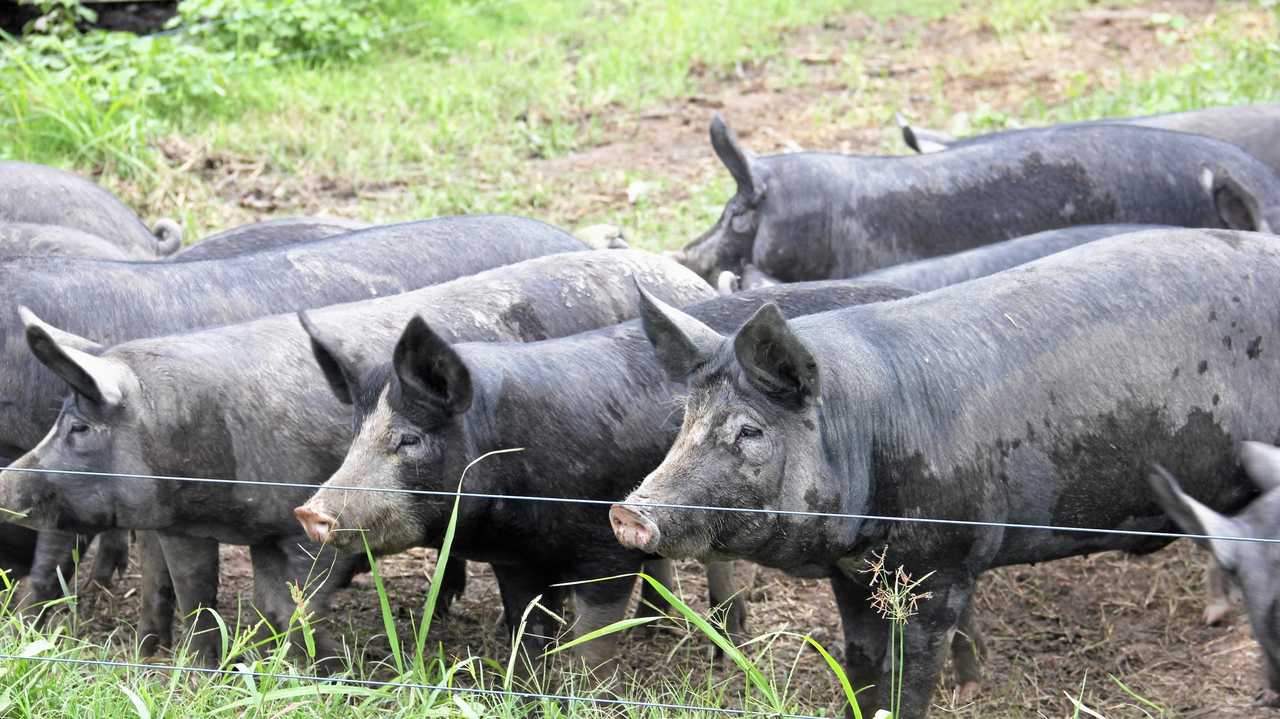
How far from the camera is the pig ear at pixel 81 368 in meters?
4.75

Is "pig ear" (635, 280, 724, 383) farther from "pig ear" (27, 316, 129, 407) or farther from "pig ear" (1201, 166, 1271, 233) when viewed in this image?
"pig ear" (1201, 166, 1271, 233)

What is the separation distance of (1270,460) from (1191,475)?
23 cm

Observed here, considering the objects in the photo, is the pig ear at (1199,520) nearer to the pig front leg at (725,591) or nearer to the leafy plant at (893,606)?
the leafy plant at (893,606)

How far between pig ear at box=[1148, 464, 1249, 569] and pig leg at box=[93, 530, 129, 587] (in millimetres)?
3920

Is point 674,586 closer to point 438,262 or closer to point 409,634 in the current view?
point 409,634

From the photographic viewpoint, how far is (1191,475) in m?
4.66

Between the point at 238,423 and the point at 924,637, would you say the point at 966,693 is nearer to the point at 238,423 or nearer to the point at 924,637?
the point at 924,637

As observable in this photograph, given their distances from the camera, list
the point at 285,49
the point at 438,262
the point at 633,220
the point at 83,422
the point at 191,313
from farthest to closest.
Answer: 1. the point at 285,49
2. the point at 633,220
3. the point at 438,262
4. the point at 191,313
5. the point at 83,422

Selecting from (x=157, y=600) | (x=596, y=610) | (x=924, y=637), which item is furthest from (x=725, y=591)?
(x=157, y=600)

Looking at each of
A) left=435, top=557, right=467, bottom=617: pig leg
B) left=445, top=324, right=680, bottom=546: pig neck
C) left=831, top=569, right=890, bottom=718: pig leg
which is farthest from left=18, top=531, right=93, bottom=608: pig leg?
left=831, top=569, right=890, bottom=718: pig leg

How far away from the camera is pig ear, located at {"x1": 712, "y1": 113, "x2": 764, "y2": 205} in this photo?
7289mm

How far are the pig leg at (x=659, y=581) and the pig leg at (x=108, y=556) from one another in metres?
2.06

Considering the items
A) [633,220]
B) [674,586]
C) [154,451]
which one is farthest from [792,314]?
[633,220]

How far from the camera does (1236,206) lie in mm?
6234
